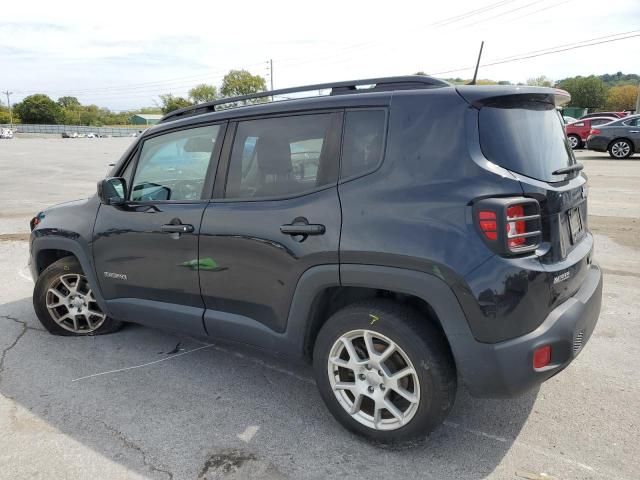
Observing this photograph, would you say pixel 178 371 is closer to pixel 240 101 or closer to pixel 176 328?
pixel 176 328

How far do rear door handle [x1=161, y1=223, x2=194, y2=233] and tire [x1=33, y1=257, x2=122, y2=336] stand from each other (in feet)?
4.17

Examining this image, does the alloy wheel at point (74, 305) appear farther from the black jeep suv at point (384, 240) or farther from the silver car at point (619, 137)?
the silver car at point (619, 137)

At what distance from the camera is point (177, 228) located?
10.9 feet

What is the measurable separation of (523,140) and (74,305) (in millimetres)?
3660

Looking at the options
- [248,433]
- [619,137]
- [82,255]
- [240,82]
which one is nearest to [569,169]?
[248,433]

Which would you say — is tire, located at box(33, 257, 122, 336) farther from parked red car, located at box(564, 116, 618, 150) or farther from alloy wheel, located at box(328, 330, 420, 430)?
parked red car, located at box(564, 116, 618, 150)

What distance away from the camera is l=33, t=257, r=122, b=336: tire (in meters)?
4.23

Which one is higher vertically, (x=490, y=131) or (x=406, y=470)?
(x=490, y=131)

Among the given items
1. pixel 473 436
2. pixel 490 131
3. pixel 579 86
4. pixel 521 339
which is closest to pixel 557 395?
pixel 473 436

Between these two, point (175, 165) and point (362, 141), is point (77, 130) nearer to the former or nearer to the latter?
point (175, 165)

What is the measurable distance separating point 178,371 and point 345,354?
1.47 m

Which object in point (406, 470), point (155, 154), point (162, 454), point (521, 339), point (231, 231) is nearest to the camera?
→ point (521, 339)

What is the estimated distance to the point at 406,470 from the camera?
100 inches

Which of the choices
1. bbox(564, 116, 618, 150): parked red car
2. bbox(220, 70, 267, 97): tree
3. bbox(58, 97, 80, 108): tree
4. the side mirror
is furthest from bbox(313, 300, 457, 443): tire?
bbox(58, 97, 80, 108): tree
